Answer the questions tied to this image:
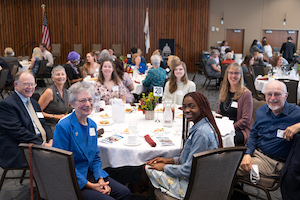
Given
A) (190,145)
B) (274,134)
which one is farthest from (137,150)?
(274,134)

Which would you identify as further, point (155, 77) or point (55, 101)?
point (155, 77)

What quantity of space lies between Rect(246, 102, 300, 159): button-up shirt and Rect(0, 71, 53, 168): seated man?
215 cm

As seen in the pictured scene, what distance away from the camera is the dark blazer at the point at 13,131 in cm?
282

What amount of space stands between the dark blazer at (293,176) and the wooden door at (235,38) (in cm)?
1438

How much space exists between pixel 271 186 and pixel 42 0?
15096 millimetres

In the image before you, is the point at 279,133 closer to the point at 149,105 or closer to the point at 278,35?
the point at 149,105

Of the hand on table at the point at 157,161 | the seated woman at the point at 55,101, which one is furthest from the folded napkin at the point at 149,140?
the seated woman at the point at 55,101

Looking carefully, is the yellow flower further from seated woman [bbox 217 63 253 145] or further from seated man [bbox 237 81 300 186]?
seated woman [bbox 217 63 253 145]

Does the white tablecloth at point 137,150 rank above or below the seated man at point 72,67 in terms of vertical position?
below

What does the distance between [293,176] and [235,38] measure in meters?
14.7

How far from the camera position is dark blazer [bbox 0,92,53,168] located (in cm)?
282

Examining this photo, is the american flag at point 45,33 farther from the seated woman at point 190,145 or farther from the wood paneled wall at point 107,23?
the seated woman at point 190,145

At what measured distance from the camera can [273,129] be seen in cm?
288

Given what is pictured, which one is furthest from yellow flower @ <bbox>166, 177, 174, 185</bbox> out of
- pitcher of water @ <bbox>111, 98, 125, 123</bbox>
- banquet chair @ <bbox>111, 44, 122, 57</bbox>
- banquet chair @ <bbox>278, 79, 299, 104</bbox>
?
banquet chair @ <bbox>111, 44, 122, 57</bbox>
